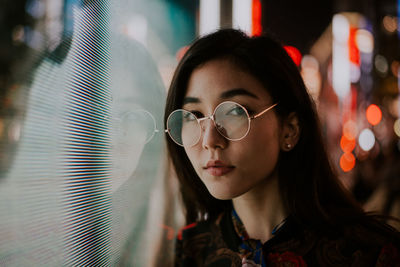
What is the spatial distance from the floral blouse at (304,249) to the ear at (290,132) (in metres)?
0.27

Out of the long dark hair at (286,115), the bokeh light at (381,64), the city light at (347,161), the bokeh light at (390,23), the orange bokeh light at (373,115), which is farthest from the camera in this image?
the orange bokeh light at (373,115)

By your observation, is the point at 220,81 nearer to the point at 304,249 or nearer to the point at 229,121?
the point at 229,121

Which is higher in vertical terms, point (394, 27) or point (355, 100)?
point (394, 27)

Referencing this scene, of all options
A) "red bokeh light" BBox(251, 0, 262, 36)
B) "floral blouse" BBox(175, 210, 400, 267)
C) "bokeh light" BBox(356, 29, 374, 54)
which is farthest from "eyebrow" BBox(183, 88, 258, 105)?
"bokeh light" BBox(356, 29, 374, 54)

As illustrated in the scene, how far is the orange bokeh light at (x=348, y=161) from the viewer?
28.3ft

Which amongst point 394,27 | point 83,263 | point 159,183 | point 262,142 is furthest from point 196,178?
point 394,27

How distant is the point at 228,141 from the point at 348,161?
875 centimetres

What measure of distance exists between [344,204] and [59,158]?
1134 mm

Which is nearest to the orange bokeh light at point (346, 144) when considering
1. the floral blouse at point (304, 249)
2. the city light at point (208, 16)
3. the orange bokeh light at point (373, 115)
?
the orange bokeh light at point (373, 115)

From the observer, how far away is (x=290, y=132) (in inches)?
52.1

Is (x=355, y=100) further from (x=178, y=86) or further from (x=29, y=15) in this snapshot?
(x=29, y=15)

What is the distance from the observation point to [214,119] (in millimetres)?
1135

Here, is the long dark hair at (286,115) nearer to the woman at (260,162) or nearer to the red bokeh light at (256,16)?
the woman at (260,162)

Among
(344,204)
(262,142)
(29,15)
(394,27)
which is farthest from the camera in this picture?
(394,27)
